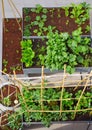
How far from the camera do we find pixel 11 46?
11.9 ft

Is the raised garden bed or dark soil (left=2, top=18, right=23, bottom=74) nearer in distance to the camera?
the raised garden bed

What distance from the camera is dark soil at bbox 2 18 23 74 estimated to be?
3540 mm

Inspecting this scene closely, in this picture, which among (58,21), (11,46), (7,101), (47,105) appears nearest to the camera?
(47,105)

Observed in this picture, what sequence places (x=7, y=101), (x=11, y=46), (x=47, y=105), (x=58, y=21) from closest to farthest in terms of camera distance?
(x=47, y=105)
(x=7, y=101)
(x=58, y=21)
(x=11, y=46)

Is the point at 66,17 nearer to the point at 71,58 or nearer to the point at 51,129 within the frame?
the point at 71,58

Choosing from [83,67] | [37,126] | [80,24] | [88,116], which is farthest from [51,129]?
[80,24]

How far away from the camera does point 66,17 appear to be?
3537 millimetres

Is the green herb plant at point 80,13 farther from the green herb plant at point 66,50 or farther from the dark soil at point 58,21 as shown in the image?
the green herb plant at point 66,50

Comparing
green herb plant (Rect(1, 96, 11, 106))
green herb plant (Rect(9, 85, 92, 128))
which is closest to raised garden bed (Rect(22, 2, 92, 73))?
green herb plant (Rect(9, 85, 92, 128))

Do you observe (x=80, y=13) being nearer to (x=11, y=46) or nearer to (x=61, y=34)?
(x=61, y=34)

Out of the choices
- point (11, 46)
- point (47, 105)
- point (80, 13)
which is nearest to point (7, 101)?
point (47, 105)

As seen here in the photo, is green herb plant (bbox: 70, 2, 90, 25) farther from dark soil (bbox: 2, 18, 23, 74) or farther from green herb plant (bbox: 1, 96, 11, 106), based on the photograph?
green herb plant (bbox: 1, 96, 11, 106)

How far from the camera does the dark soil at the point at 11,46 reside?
3540mm

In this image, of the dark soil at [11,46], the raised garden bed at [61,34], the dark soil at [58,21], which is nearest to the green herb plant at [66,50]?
the raised garden bed at [61,34]
